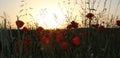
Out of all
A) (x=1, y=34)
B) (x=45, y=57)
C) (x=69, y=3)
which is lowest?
(x=45, y=57)

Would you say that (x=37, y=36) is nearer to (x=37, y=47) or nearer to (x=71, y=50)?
(x=37, y=47)

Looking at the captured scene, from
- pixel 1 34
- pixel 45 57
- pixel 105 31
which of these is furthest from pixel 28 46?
pixel 105 31

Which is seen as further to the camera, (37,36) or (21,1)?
(21,1)

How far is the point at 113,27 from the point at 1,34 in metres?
3.95

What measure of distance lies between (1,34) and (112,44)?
7.39 feet

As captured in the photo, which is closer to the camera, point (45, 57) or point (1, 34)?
point (1, 34)

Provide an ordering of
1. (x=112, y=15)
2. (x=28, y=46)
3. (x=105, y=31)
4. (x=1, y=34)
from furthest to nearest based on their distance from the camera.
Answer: (x=112, y=15) < (x=105, y=31) < (x=28, y=46) < (x=1, y=34)

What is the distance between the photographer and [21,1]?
5.91 m

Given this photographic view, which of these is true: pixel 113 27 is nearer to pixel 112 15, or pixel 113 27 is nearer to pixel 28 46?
pixel 112 15

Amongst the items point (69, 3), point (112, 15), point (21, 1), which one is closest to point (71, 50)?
point (112, 15)

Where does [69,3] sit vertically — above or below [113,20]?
above

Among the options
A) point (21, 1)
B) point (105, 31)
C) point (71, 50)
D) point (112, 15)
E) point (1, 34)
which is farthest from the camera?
point (21, 1)

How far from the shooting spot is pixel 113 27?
5.68m

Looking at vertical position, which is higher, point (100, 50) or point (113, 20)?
point (113, 20)
